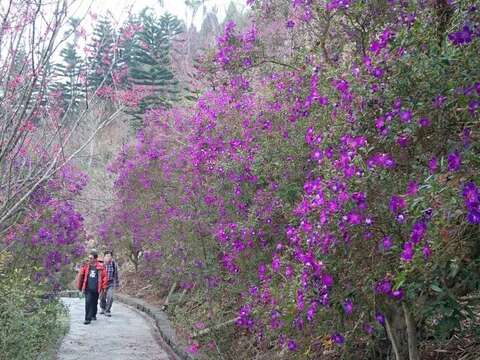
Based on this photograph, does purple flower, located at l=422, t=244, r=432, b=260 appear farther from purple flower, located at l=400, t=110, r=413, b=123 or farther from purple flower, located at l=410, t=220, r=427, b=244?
purple flower, located at l=400, t=110, r=413, b=123

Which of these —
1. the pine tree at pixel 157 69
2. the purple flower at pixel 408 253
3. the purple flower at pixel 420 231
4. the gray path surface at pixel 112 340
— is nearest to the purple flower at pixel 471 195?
the purple flower at pixel 420 231

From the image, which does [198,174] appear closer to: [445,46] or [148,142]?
[445,46]

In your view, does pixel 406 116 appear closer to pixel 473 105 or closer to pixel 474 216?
pixel 473 105

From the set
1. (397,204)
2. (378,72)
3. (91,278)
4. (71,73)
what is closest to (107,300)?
(91,278)

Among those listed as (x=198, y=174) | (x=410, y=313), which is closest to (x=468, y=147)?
(x=410, y=313)

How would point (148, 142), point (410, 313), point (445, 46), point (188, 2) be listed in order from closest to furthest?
point (445, 46)
point (410, 313)
point (148, 142)
point (188, 2)

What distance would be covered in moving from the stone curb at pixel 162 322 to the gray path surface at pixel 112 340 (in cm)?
18

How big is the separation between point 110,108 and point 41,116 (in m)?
1.58

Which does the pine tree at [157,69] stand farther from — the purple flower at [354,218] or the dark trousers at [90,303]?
the purple flower at [354,218]

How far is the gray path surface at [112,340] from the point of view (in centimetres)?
888

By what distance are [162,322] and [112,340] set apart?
6.65 ft

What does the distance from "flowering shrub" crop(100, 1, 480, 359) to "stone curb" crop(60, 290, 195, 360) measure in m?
0.69

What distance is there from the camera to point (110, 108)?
6.38 m

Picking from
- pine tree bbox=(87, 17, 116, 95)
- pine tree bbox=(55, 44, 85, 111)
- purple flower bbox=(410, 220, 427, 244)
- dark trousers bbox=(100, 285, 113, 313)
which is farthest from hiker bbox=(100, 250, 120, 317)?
purple flower bbox=(410, 220, 427, 244)
